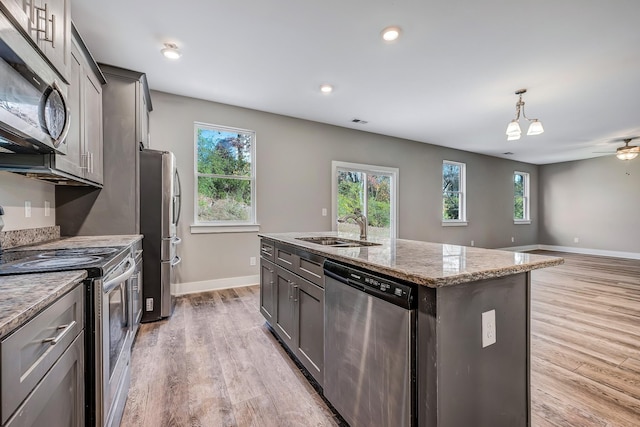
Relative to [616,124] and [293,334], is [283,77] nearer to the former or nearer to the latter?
[293,334]

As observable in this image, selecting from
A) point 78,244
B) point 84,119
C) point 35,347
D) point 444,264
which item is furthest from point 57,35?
point 444,264

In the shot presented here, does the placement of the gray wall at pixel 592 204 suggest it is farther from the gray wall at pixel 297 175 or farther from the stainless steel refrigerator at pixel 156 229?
the stainless steel refrigerator at pixel 156 229

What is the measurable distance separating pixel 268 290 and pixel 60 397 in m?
1.70

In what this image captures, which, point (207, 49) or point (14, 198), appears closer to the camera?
point (14, 198)

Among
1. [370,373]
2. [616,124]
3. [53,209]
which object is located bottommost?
[370,373]

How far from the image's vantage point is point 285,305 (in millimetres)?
2232

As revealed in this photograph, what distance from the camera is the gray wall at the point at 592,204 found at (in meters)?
7.00

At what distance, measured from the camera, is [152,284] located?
Result: 2877 millimetres

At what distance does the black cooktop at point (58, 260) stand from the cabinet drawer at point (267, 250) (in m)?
1.06

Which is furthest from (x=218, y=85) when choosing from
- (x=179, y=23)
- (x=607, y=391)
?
(x=607, y=391)

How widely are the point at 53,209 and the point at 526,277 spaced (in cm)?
351

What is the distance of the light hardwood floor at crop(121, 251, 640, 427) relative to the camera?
5.26ft

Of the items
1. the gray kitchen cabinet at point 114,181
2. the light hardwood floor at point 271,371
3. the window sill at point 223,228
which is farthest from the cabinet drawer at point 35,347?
the window sill at point 223,228

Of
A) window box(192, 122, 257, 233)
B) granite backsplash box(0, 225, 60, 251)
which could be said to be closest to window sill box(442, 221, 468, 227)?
window box(192, 122, 257, 233)
